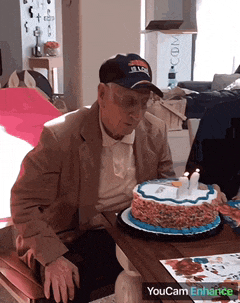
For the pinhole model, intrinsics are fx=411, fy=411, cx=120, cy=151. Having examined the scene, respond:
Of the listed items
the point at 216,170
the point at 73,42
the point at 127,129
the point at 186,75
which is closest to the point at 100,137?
the point at 127,129

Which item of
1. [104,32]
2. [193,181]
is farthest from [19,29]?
[193,181]

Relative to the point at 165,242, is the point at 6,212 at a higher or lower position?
lower

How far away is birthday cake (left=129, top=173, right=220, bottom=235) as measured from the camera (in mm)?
1070

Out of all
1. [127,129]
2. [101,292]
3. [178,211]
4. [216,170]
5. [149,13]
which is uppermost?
[149,13]

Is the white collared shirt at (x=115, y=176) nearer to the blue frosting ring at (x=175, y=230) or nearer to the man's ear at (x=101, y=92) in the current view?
the man's ear at (x=101, y=92)

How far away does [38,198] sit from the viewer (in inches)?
53.6

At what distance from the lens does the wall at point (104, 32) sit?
8.18 feet

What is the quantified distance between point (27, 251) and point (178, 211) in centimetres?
59

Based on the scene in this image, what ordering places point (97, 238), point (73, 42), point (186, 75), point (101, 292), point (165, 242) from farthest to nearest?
point (186, 75) < point (73, 42) < point (97, 238) < point (101, 292) < point (165, 242)

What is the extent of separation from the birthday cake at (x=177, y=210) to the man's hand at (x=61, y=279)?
0.94 feet

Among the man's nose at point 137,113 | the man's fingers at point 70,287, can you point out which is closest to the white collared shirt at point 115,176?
the man's nose at point 137,113

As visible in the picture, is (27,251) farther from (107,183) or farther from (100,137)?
(100,137)

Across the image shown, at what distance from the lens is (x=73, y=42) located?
2.62 m

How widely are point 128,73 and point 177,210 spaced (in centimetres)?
50
